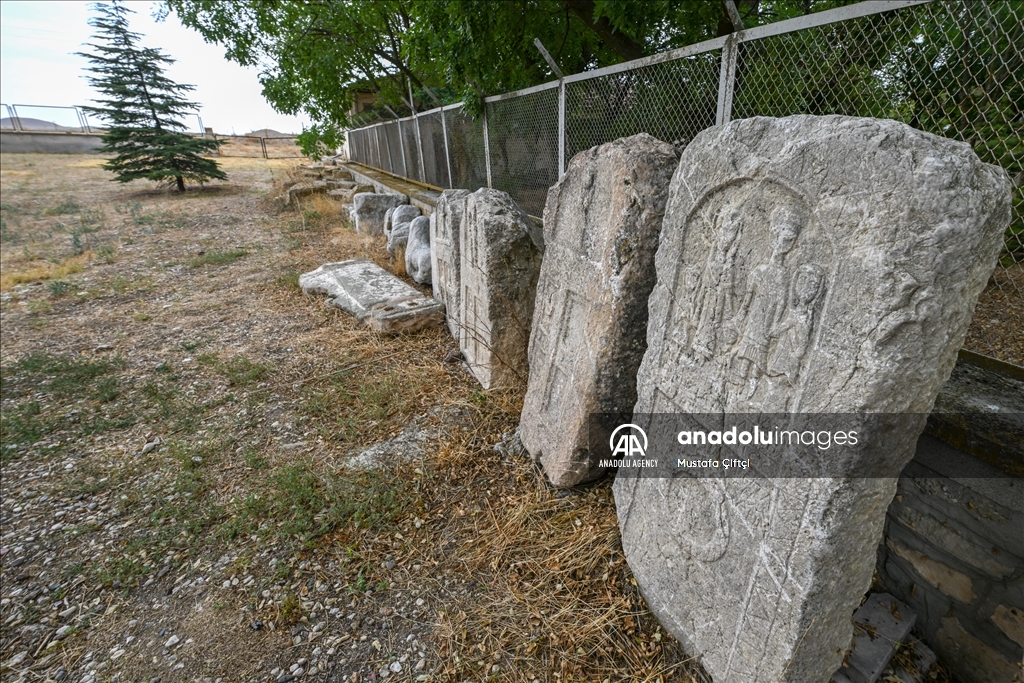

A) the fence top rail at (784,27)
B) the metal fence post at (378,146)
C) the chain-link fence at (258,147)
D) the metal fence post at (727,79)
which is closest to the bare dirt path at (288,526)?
the metal fence post at (727,79)

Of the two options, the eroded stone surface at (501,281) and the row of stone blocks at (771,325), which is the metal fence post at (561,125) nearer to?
the eroded stone surface at (501,281)

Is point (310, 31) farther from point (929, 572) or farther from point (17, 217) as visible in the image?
point (929, 572)

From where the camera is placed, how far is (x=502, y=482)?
2.54 metres

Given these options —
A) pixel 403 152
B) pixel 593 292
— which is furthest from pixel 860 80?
pixel 403 152

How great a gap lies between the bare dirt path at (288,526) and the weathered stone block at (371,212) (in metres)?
3.48

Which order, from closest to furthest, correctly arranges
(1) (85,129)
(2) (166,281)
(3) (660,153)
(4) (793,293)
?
(4) (793,293) → (3) (660,153) → (2) (166,281) → (1) (85,129)

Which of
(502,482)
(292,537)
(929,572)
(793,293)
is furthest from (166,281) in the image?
(929,572)

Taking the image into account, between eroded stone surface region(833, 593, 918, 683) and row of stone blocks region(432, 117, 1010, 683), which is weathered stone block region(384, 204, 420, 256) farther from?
eroded stone surface region(833, 593, 918, 683)

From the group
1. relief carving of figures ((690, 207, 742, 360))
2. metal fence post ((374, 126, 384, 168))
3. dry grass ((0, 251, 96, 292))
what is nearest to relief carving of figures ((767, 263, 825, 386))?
relief carving of figures ((690, 207, 742, 360))

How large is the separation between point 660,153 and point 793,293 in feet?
2.98

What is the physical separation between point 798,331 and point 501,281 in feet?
6.72

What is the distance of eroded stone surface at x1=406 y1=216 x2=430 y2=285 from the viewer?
5.31 meters

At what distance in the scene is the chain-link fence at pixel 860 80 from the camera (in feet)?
6.32

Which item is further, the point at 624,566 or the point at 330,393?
the point at 330,393
